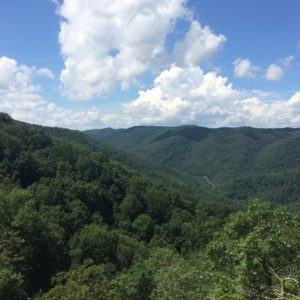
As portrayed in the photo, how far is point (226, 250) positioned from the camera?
941 inches

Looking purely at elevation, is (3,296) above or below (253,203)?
below

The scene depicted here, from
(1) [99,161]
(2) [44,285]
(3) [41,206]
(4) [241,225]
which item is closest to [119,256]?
(2) [44,285]

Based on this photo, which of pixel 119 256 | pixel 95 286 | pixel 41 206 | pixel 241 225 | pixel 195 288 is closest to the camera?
pixel 241 225

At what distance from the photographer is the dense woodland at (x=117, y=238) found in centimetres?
2134

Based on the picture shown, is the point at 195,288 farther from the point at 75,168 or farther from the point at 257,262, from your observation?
the point at 75,168

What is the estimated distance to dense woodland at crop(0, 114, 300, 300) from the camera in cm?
2134

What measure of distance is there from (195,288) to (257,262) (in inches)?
530

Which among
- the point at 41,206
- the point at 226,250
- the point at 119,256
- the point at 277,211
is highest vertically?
the point at 277,211

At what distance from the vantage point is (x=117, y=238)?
280 ft

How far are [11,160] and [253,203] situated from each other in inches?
4512

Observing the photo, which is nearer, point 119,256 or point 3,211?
point 3,211

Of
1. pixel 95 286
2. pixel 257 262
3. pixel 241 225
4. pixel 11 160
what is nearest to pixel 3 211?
pixel 95 286

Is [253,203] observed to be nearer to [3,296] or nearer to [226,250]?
[226,250]

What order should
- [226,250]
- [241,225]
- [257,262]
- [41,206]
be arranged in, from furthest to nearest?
[41,206]
[241,225]
[226,250]
[257,262]
